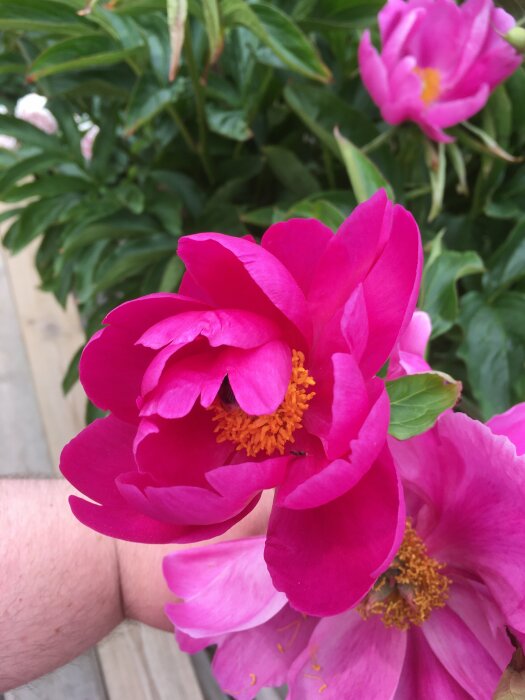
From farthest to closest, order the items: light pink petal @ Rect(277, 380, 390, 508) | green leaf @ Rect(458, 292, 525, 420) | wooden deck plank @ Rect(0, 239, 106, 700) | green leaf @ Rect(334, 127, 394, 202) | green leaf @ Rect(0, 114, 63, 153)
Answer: wooden deck plank @ Rect(0, 239, 106, 700) < green leaf @ Rect(0, 114, 63, 153) < green leaf @ Rect(458, 292, 525, 420) < green leaf @ Rect(334, 127, 394, 202) < light pink petal @ Rect(277, 380, 390, 508)

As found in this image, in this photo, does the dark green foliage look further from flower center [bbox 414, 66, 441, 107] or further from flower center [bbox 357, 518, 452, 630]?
flower center [bbox 357, 518, 452, 630]

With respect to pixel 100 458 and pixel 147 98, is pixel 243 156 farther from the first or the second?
pixel 100 458

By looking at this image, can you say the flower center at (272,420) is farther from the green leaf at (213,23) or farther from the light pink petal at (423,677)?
the green leaf at (213,23)

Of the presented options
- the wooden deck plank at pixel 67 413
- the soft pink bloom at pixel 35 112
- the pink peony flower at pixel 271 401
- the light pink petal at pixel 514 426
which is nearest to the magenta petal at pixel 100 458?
the pink peony flower at pixel 271 401

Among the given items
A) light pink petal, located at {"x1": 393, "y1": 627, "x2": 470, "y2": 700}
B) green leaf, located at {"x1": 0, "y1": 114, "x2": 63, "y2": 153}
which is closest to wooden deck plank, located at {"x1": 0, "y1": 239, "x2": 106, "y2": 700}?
green leaf, located at {"x1": 0, "y1": 114, "x2": 63, "y2": 153}

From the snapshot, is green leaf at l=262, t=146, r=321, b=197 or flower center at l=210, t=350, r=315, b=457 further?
green leaf at l=262, t=146, r=321, b=197

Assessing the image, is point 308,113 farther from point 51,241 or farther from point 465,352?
point 51,241
